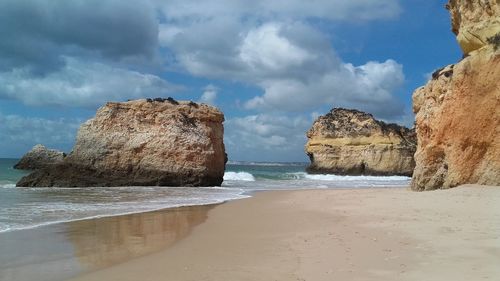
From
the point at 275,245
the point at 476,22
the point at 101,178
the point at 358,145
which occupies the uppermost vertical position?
the point at 476,22

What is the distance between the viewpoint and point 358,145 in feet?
209

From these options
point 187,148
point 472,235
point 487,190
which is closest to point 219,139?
point 187,148

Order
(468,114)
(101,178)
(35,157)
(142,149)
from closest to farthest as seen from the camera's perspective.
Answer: (468,114) → (101,178) → (142,149) → (35,157)

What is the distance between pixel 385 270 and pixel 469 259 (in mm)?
1137

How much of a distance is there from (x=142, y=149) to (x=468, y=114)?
774 inches

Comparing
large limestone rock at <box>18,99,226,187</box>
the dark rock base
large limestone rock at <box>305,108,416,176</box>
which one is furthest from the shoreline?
large limestone rock at <box>305,108,416,176</box>

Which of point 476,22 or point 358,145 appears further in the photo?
point 358,145

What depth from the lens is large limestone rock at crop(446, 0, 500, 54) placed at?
16.3 m

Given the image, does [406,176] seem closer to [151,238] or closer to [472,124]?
[472,124]

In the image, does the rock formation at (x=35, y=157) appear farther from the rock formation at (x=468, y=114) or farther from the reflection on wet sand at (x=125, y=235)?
the rock formation at (x=468, y=114)

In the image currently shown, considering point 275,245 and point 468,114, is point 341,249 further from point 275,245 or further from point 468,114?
point 468,114

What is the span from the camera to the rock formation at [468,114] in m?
15.6

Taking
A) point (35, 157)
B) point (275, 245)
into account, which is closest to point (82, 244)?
point (275, 245)

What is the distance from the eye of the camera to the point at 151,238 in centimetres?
910
